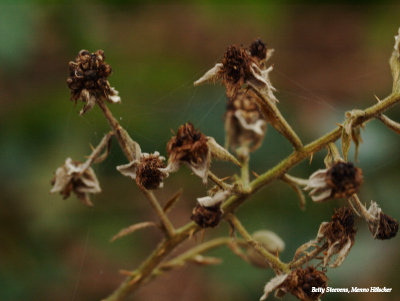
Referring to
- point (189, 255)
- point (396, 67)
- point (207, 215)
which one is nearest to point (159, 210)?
point (207, 215)

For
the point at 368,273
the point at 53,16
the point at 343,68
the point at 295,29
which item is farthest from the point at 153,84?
the point at 295,29

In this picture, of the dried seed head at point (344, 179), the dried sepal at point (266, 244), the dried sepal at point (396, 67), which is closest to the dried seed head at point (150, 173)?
the dried seed head at point (344, 179)

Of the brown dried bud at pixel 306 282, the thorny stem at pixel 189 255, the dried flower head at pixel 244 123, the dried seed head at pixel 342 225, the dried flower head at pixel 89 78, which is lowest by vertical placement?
the brown dried bud at pixel 306 282

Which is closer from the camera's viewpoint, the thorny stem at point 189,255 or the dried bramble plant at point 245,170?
the dried bramble plant at point 245,170

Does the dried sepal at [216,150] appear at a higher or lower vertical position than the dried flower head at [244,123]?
lower

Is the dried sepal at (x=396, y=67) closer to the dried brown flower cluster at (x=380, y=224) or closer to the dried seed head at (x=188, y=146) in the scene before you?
the dried brown flower cluster at (x=380, y=224)

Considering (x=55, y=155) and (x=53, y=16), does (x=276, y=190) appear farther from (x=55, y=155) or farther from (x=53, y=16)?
(x=53, y=16)

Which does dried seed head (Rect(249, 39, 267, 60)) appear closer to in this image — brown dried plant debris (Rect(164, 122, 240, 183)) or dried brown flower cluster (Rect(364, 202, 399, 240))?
brown dried plant debris (Rect(164, 122, 240, 183))
